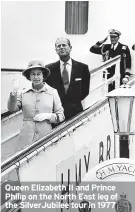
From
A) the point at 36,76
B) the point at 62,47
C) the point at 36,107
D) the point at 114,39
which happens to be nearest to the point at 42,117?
the point at 36,107

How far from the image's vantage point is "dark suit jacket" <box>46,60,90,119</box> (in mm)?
2271

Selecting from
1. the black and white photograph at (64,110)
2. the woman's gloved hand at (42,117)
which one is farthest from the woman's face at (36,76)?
the woman's gloved hand at (42,117)

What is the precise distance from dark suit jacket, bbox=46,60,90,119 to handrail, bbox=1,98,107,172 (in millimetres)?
35

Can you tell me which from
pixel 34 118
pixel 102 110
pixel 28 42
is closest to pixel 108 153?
pixel 102 110

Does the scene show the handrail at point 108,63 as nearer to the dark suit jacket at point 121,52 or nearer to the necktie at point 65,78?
the dark suit jacket at point 121,52

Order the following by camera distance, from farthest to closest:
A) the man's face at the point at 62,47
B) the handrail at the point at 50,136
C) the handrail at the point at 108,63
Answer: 1. the handrail at the point at 108,63
2. the man's face at the point at 62,47
3. the handrail at the point at 50,136

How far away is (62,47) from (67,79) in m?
0.13

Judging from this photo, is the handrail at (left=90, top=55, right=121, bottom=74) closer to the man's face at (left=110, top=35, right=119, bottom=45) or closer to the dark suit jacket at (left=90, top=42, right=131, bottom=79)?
the dark suit jacket at (left=90, top=42, right=131, bottom=79)

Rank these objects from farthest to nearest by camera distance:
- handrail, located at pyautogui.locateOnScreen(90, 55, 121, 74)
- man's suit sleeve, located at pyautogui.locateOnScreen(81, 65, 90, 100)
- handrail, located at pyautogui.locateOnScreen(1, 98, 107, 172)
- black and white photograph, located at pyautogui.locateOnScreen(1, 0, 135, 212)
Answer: handrail, located at pyautogui.locateOnScreen(90, 55, 121, 74) < man's suit sleeve, located at pyautogui.locateOnScreen(81, 65, 90, 100) < black and white photograph, located at pyautogui.locateOnScreen(1, 0, 135, 212) < handrail, located at pyautogui.locateOnScreen(1, 98, 107, 172)

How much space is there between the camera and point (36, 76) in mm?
2135

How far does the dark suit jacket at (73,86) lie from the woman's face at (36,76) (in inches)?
3.3

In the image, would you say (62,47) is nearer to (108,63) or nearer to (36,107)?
(36,107)

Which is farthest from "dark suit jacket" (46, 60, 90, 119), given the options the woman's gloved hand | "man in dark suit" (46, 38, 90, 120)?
the woman's gloved hand

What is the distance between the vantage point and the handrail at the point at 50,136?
1.82m
